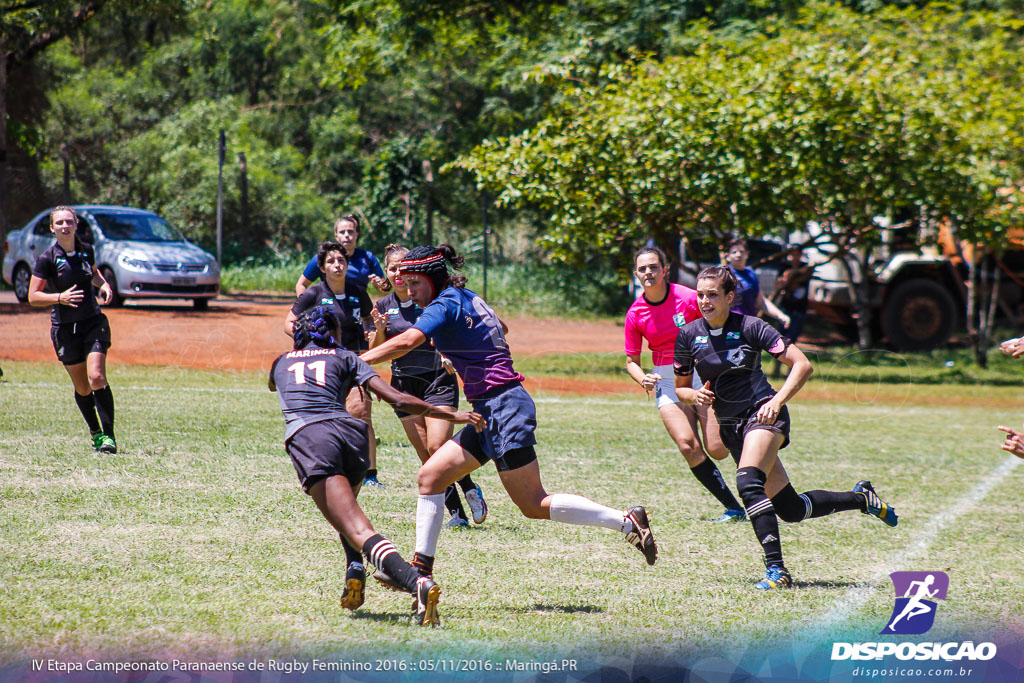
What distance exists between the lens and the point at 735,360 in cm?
639

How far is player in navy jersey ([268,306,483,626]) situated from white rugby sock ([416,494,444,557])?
36 cm

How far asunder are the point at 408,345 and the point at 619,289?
2367 cm

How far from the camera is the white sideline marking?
5484mm

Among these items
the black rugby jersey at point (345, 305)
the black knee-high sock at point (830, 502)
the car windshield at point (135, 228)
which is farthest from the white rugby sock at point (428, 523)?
the car windshield at point (135, 228)

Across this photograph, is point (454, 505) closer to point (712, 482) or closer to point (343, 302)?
point (712, 482)

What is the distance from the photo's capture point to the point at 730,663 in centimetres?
460

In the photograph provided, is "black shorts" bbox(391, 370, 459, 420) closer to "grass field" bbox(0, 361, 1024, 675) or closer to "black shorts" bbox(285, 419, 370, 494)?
"grass field" bbox(0, 361, 1024, 675)

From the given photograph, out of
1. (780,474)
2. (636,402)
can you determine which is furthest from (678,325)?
(636,402)

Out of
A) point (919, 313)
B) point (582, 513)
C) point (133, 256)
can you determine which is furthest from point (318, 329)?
point (919, 313)

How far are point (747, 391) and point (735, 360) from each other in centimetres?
21

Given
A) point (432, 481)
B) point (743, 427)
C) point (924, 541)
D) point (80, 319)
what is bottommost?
point (924, 541)

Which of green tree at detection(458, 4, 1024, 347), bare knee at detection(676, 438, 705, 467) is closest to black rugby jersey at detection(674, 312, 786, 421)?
bare knee at detection(676, 438, 705, 467)

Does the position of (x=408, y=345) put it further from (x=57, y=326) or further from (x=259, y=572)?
(x=57, y=326)

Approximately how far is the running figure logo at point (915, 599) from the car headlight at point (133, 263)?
16247mm
